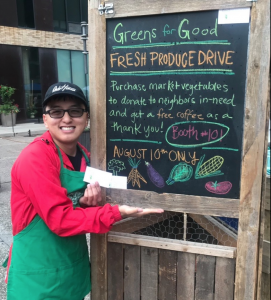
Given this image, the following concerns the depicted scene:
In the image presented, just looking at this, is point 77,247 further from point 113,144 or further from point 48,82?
point 48,82

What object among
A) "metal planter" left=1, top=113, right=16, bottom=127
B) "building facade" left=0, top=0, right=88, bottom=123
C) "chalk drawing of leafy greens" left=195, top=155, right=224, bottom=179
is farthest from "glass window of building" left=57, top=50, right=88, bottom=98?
"chalk drawing of leafy greens" left=195, top=155, right=224, bottom=179

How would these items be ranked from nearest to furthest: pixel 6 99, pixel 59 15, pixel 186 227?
1. pixel 186 227
2. pixel 6 99
3. pixel 59 15

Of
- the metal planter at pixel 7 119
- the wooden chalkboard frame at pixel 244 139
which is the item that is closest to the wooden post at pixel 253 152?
the wooden chalkboard frame at pixel 244 139

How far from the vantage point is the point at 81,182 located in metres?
1.89

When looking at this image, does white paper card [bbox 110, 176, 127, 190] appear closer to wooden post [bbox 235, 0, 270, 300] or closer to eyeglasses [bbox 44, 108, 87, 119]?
eyeglasses [bbox 44, 108, 87, 119]

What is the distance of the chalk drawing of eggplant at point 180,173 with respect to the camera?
179 centimetres

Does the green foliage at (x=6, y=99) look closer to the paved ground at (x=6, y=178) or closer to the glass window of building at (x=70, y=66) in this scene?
the paved ground at (x=6, y=178)

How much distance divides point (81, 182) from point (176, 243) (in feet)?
2.24

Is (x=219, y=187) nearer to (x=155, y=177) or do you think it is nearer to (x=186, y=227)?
(x=155, y=177)

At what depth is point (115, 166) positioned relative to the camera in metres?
1.95

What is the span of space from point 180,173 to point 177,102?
41cm

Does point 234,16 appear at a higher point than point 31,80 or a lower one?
lower

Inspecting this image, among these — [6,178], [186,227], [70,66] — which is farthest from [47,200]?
[70,66]

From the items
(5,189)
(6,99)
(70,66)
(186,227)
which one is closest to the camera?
(186,227)
